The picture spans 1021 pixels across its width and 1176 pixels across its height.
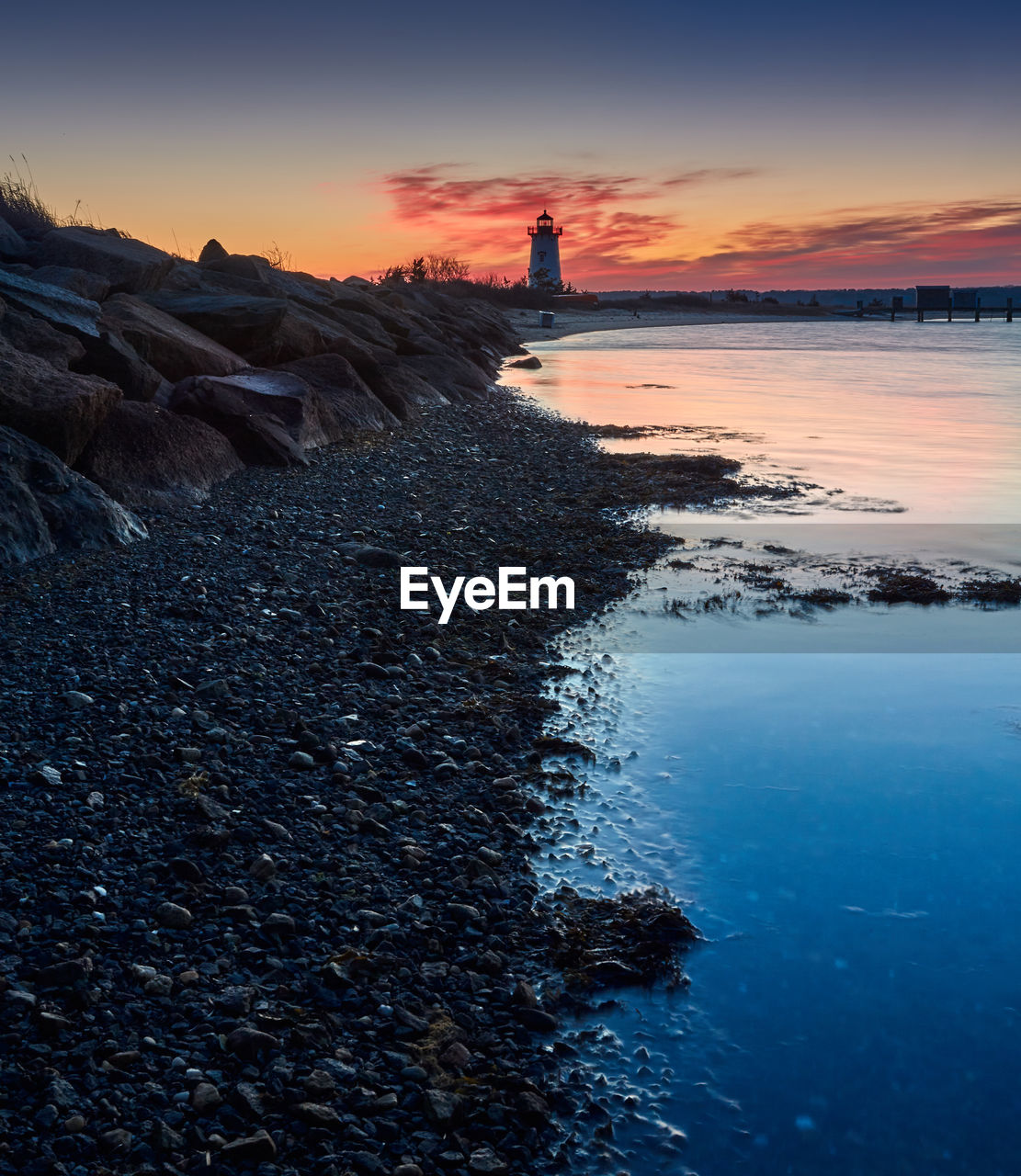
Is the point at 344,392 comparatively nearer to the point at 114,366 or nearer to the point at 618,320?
the point at 114,366

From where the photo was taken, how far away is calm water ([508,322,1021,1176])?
353 centimetres

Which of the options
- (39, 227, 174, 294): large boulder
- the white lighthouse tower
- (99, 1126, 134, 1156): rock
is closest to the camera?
(99, 1126, 134, 1156): rock

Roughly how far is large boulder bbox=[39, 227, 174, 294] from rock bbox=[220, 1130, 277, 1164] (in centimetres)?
1414

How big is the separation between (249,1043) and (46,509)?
630 cm

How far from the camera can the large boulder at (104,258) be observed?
14.8 meters

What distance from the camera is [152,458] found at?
34.8 feet

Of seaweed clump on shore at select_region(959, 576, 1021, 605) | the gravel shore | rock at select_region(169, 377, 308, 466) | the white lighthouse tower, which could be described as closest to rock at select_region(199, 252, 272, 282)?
rock at select_region(169, 377, 308, 466)

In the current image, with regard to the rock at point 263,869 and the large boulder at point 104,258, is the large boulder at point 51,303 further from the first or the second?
the rock at point 263,869

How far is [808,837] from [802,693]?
2150mm

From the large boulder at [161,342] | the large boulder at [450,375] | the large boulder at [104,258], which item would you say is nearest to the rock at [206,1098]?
the large boulder at [161,342]

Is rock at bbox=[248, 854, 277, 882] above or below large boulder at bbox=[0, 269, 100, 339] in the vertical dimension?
below

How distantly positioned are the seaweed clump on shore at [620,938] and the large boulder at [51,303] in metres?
9.83

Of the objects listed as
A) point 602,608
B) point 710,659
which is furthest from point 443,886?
point 602,608

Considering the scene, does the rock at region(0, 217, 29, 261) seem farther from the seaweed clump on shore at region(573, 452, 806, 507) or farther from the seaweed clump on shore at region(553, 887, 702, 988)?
the seaweed clump on shore at region(553, 887, 702, 988)
